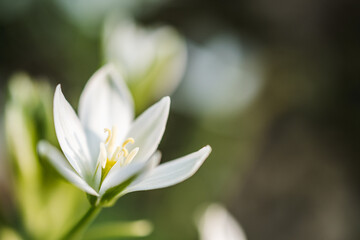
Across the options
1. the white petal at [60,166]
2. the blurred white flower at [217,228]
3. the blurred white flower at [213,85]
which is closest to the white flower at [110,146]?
the white petal at [60,166]

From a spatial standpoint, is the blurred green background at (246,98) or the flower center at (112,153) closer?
the flower center at (112,153)

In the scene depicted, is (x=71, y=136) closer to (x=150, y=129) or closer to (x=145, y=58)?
(x=150, y=129)

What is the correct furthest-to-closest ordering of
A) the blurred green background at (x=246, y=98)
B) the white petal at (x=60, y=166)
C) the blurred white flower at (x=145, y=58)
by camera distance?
the blurred green background at (x=246, y=98)
the blurred white flower at (x=145, y=58)
the white petal at (x=60, y=166)

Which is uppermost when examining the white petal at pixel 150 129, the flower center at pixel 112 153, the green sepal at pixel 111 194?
the white petal at pixel 150 129

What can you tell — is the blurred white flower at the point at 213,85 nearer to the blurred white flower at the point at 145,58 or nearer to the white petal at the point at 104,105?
the blurred white flower at the point at 145,58

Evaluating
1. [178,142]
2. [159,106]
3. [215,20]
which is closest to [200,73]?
[178,142]

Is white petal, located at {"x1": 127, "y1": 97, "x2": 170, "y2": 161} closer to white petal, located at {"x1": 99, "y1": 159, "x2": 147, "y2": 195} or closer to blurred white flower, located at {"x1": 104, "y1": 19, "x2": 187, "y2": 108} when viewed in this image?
white petal, located at {"x1": 99, "y1": 159, "x2": 147, "y2": 195}

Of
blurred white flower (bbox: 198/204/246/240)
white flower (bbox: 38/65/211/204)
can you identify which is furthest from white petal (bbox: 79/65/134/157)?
blurred white flower (bbox: 198/204/246/240)
